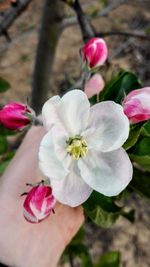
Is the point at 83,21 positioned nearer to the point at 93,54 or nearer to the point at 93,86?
the point at 93,86

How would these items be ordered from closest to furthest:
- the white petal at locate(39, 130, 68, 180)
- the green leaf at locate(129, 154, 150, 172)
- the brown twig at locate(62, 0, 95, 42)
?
the white petal at locate(39, 130, 68, 180)
the green leaf at locate(129, 154, 150, 172)
the brown twig at locate(62, 0, 95, 42)

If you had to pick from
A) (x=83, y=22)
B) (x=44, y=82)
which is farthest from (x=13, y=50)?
(x=83, y=22)

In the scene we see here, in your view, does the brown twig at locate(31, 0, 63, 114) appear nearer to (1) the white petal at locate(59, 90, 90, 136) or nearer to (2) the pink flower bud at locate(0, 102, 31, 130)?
(2) the pink flower bud at locate(0, 102, 31, 130)

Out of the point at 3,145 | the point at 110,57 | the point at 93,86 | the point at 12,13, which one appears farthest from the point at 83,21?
the point at 110,57

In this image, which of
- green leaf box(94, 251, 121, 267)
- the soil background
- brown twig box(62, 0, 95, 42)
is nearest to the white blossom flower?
brown twig box(62, 0, 95, 42)

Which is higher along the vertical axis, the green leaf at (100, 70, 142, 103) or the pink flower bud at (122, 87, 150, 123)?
the pink flower bud at (122, 87, 150, 123)

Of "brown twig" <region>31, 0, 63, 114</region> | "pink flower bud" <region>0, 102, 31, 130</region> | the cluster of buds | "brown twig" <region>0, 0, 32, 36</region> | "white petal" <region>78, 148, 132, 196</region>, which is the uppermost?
"pink flower bud" <region>0, 102, 31, 130</region>

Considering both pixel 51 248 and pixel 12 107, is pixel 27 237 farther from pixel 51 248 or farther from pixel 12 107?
pixel 12 107

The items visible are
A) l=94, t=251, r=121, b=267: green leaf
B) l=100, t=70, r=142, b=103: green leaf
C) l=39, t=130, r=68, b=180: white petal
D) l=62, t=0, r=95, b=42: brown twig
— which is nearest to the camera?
l=39, t=130, r=68, b=180: white petal
